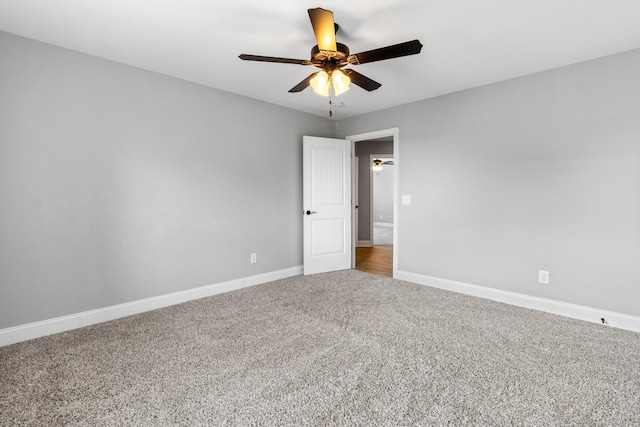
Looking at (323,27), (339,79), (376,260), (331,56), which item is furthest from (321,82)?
(376,260)

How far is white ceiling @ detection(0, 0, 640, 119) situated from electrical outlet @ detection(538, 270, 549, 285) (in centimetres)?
201

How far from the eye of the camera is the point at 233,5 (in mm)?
1989

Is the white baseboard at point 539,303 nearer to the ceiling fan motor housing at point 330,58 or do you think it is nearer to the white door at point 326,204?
the white door at point 326,204

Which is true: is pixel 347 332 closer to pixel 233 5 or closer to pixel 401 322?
pixel 401 322

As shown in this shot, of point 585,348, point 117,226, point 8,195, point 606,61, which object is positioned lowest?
point 585,348

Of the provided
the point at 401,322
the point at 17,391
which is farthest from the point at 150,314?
the point at 401,322

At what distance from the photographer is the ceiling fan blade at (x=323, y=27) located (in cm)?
170

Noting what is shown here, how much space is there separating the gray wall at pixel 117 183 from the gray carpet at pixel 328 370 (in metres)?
0.48

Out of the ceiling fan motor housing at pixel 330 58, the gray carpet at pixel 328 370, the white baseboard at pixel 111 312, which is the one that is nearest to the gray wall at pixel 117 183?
the white baseboard at pixel 111 312

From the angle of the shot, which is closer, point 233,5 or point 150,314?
point 233,5

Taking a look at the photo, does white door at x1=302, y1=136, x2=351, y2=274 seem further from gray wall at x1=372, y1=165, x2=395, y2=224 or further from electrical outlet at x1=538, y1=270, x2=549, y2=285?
gray wall at x1=372, y1=165, x2=395, y2=224

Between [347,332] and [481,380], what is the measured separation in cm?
102

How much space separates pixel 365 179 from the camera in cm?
712

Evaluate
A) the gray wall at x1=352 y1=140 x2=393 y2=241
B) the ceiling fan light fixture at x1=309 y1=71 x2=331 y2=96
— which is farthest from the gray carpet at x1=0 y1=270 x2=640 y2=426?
the gray wall at x1=352 y1=140 x2=393 y2=241
